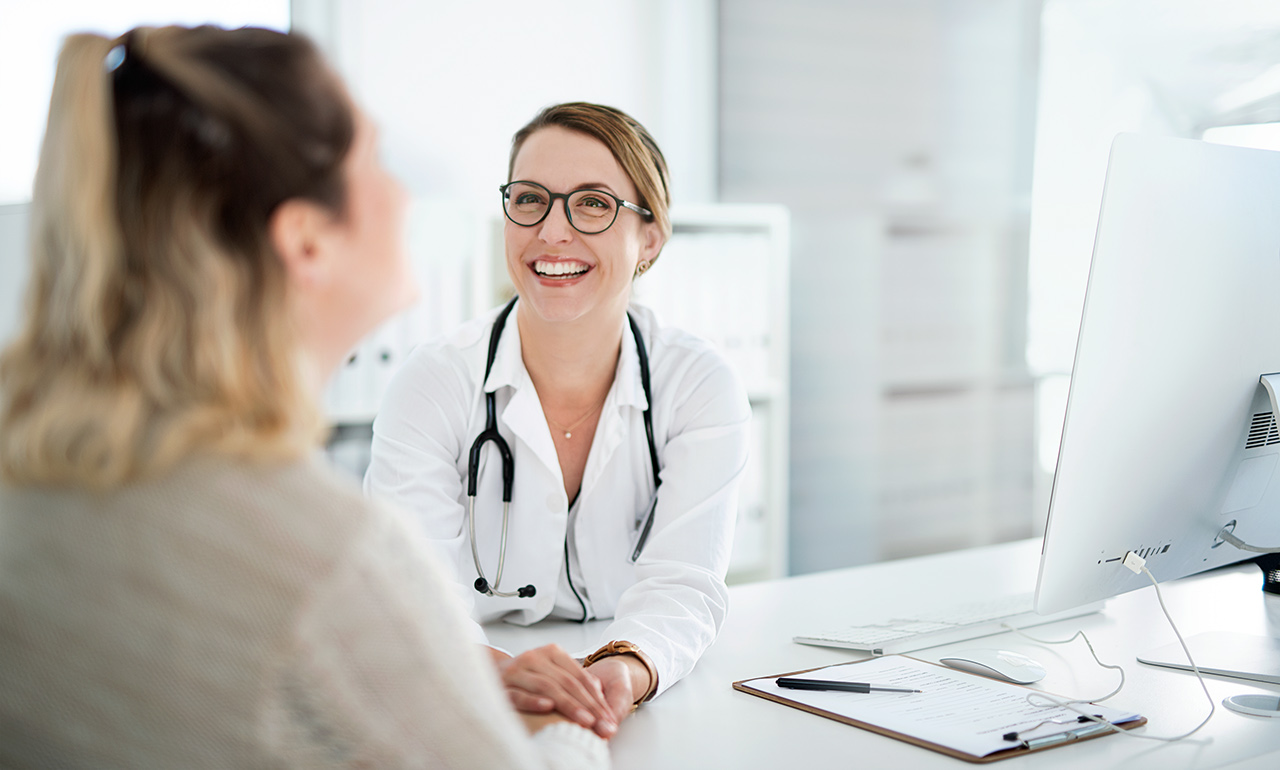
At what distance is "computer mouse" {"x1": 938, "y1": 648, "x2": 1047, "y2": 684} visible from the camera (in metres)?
1.15

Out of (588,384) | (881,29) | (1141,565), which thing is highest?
(881,29)

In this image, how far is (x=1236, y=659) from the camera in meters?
1.22

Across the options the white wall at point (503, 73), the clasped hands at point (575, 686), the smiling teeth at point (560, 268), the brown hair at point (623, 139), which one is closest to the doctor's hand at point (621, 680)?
the clasped hands at point (575, 686)

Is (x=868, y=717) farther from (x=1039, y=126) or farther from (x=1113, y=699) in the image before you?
(x=1039, y=126)

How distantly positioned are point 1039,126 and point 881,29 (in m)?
0.60

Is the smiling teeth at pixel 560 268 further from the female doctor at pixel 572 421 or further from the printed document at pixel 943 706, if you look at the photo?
the printed document at pixel 943 706

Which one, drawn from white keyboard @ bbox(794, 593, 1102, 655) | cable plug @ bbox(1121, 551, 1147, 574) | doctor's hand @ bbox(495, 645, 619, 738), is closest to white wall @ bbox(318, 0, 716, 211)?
white keyboard @ bbox(794, 593, 1102, 655)

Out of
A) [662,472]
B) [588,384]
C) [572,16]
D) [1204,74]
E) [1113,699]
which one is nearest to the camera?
[1113,699]

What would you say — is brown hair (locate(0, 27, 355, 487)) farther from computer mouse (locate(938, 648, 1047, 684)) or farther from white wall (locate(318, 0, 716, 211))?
white wall (locate(318, 0, 716, 211))

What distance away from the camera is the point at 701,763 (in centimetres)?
93

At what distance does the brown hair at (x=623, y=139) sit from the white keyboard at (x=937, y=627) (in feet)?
2.52

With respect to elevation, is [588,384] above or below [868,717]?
above

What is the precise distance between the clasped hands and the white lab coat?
0.31 metres

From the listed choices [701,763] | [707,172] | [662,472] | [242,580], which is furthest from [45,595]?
[707,172]
